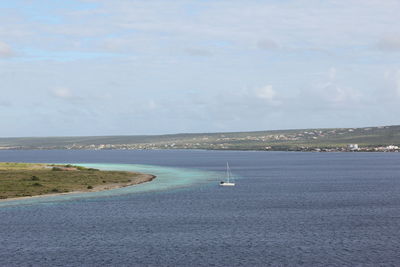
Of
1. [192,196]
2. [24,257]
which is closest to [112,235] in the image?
[24,257]

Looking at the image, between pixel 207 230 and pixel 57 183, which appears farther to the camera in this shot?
pixel 57 183

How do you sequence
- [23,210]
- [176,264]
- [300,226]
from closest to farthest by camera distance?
[176,264] → [300,226] → [23,210]

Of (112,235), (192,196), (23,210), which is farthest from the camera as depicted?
(192,196)

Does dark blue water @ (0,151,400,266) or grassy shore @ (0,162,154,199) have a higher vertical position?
grassy shore @ (0,162,154,199)

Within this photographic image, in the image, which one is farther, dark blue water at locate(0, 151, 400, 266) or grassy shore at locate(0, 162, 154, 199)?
grassy shore at locate(0, 162, 154, 199)

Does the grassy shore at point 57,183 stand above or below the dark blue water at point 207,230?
above

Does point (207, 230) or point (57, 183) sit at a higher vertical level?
point (57, 183)

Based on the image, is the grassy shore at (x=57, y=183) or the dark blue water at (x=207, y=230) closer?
the dark blue water at (x=207, y=230)

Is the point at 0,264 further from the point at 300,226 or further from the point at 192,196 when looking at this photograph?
the point at 192,196
